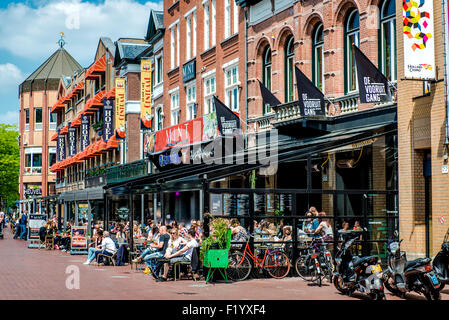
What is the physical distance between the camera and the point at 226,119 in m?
27.3

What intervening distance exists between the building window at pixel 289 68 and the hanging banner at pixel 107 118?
23.5 metres

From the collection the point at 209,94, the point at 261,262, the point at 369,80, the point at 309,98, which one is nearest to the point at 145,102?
the point at 209,94

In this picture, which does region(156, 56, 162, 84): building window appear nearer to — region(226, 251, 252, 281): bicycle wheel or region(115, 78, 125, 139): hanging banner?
region(115, 78, 125, 139): hanging banner

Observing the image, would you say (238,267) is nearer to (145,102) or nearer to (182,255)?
(182,255)

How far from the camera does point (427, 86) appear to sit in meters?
17.2

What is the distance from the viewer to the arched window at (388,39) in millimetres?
19594

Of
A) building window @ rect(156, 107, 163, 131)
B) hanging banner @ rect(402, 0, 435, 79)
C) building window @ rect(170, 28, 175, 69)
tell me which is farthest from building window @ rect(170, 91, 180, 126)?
hanging banner @ rect(402, 0, 435, 79)

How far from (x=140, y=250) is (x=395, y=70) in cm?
983

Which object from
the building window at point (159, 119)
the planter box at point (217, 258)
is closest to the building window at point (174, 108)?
the building window at point (159, 119)

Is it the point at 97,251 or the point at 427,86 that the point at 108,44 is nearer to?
the point at 97,251

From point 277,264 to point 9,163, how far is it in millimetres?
75825

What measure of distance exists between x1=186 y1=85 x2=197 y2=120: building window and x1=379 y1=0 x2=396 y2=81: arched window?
15315 mm

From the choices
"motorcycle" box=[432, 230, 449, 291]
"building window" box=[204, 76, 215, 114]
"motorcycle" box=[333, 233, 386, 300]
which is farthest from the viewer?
"building window" box=[204, 76, 215, 114]

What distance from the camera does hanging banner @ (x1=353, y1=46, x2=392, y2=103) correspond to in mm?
18531
